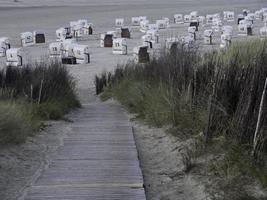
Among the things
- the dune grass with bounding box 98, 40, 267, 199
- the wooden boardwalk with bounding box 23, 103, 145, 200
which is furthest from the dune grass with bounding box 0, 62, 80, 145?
the dune grass with bounding box 98, 40, 267, 199

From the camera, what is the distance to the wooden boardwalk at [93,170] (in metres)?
6.45

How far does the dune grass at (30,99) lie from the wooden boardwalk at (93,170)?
0.81 metres

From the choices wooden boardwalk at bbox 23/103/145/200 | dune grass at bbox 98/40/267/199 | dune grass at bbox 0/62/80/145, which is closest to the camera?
wooden boardwalk at bbox 23/103/145/200

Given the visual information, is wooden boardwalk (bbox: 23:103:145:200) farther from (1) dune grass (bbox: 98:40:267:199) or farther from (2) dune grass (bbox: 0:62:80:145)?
(1) dune grass (bbox: 98:40:267:199)

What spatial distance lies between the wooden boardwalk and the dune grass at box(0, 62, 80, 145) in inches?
31.8

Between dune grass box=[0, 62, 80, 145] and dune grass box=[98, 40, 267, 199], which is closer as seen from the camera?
dune grass box=[98, 40, 267, 199]

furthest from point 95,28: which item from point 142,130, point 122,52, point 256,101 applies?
point 256,101

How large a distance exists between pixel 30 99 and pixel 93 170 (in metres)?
6.09

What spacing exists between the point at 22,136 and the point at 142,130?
2.43m

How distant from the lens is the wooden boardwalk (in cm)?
645

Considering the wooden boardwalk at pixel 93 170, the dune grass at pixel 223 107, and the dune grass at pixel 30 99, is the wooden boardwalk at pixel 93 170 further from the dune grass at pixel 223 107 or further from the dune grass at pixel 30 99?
the dune grass at pixel 223 107

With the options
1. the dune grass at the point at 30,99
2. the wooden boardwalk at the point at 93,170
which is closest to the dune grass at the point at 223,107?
the wooden boardwalk at the point at 93,170

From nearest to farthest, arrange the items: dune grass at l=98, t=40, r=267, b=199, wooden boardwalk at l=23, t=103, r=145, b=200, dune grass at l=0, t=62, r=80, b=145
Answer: wooden boardwalk at l=23, t=103, r=145, b=200 < dune grass at l=98, t=40, r=267, b=199 < dune grass at l=0, t=62, r=80, b=145

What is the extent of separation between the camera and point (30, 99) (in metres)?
13.2
